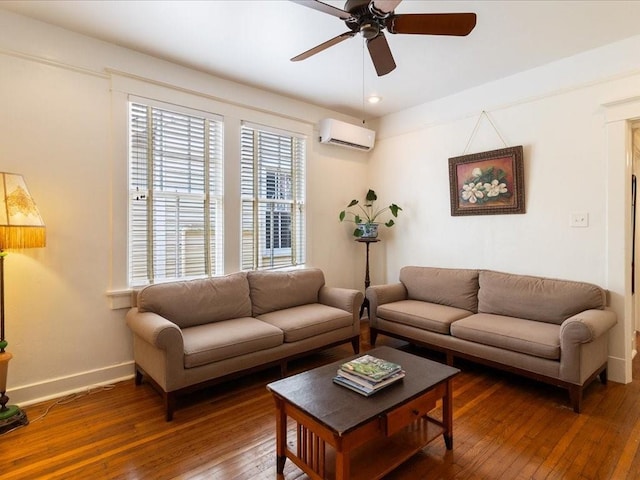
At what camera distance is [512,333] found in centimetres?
268

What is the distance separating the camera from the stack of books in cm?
173

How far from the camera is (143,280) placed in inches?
118

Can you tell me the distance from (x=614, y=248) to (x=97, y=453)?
4022 millimetres

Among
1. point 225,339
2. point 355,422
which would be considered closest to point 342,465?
point 355,422

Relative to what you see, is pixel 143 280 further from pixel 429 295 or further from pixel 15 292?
pixel 429 295

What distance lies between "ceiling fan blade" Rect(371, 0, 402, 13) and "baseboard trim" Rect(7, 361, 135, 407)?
322 centimetres

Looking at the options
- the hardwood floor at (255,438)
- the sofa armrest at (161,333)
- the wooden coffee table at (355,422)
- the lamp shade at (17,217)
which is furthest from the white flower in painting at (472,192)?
the lamp shade at (17,217)

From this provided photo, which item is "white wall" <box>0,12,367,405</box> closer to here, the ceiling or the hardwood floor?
the ceiling

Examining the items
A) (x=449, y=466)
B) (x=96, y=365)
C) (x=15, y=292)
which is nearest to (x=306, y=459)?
(x=449, y=466)

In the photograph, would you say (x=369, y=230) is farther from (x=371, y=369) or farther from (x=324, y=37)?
(x=371, y=369)

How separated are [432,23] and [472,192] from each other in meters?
2.19

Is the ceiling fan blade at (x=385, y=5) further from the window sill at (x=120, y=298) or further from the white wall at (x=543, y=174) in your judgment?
the window sill at (x=120, y=298)

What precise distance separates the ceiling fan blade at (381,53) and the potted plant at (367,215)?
6.95 feet

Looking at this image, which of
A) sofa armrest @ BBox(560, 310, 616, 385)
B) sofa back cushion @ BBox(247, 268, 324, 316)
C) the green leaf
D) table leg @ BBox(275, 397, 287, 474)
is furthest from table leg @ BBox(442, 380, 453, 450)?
the green leaf
